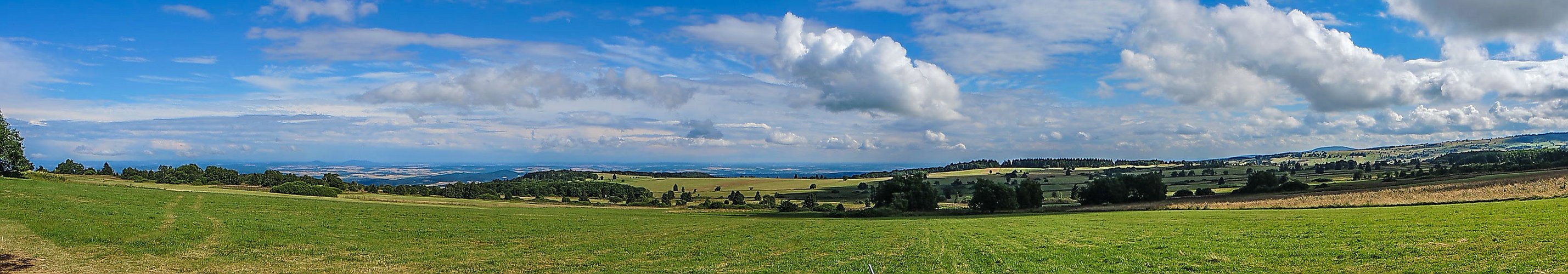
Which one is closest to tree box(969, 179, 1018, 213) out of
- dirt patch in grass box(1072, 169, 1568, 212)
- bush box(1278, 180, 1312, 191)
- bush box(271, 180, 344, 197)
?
dirt patch in grass box(1072, 169, 1568, 212)

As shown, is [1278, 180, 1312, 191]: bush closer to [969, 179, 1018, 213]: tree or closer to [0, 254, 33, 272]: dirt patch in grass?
[969, 179, 1018, 213]: tree

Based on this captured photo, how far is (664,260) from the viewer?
26578mm

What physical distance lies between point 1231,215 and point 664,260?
39871mm

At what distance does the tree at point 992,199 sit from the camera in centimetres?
8650

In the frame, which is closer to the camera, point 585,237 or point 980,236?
point 980,236

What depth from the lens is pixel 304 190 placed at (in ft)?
297

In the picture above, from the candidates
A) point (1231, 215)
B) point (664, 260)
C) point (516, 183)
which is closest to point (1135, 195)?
point (1231, 215)

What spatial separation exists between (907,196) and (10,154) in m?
94.2

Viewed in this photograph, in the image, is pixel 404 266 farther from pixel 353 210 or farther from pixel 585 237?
pixel 353 210

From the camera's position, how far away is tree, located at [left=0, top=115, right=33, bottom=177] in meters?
65.1

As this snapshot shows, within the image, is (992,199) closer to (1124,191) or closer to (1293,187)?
(1124,191)

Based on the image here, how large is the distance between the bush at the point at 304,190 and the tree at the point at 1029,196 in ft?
292

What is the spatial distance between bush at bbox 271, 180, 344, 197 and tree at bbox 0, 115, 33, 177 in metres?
23.2

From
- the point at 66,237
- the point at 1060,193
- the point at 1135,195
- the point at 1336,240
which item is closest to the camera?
the point at 1336,240
